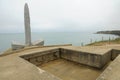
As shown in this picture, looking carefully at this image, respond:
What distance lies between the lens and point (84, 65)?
4152 millimetres

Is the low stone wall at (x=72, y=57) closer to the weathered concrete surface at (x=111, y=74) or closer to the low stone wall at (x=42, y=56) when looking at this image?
the low stone wall at (x=42, y=56)

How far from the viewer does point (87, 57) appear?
4.07m

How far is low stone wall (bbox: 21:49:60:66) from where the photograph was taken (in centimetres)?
417

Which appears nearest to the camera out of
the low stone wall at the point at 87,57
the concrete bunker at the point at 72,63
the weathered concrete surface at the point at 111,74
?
the weathered concrete surface at the point at 111,74

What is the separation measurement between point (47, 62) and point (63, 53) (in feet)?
3.39

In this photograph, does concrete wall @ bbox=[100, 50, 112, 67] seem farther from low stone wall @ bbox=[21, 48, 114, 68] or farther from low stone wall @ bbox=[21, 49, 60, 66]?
low stone wall @ bbox=[21, 49, 60, 66]

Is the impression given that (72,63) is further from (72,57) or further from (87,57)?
(87,57)

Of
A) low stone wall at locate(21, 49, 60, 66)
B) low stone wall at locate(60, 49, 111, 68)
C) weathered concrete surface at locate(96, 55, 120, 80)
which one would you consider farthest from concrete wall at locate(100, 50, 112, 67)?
low stone wall at locate(21, 49, 60, 66)

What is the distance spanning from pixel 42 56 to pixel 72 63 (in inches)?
60.4

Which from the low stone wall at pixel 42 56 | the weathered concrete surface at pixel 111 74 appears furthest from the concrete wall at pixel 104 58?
the low stone wall at pixel 42 56

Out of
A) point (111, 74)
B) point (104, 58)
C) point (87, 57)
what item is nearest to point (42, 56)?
point (87, 57)

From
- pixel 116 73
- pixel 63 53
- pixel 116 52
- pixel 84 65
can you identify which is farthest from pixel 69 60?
pixel 116 73

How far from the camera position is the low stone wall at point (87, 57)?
3.72m

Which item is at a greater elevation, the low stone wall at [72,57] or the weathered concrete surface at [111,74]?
the weathered concrete surface at [111,74]
